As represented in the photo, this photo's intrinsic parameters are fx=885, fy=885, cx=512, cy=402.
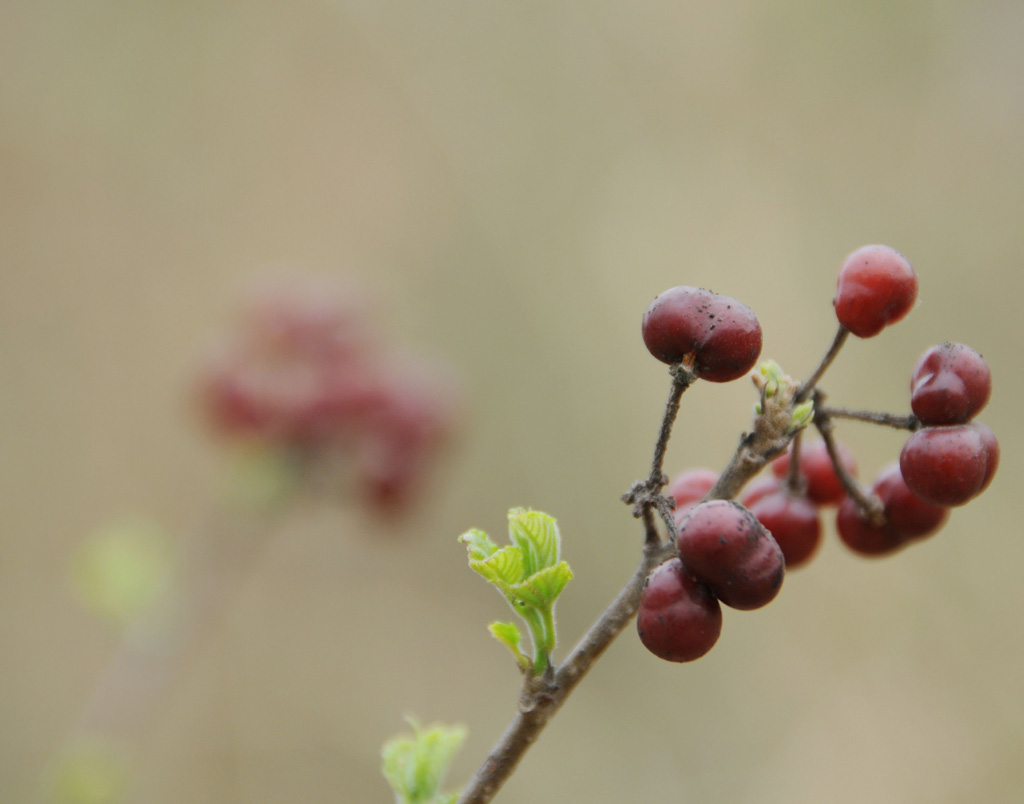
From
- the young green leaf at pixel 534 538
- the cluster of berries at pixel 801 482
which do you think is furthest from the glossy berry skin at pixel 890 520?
the young green leaf at pixel 534 538

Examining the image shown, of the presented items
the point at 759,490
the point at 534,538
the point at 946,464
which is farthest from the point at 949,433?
the point at 534,538

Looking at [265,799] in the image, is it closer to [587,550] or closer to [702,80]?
[587,550]

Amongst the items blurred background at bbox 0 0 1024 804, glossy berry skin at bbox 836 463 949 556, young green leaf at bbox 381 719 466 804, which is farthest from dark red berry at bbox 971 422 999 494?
blurred background at bbox 0 0 1024 804

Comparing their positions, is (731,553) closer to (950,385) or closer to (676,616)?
(676,616)

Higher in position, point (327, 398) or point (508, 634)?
point (508, 634)

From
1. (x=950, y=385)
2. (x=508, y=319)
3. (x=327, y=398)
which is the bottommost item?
(x=508, y=319)

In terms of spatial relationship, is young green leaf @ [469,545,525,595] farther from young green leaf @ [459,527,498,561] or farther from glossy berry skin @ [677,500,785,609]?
glossy berry skin @ [677,500,785,609]

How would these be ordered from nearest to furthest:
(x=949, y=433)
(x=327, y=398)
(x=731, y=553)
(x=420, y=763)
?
(x=731, y=553) → (x=949, y=433) → (x=420, y=763) → (x=327, y=398)
